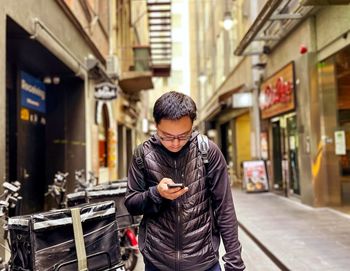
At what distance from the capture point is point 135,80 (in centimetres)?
1998

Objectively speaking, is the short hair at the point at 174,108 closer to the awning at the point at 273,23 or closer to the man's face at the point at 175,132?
the man's face at the point at 175,132

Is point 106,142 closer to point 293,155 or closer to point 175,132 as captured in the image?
→ point 293,155

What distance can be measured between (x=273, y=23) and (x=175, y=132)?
11160 mm

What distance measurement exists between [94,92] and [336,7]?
6927mm

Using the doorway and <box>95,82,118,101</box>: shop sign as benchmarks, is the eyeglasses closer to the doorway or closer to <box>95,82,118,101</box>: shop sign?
<box>95,82,118,101</box>: shop sign

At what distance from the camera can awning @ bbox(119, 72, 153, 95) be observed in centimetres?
1936

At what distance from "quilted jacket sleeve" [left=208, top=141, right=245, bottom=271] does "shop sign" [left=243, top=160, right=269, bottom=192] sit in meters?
13.9

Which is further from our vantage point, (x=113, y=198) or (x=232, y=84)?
(x=232, y=84)

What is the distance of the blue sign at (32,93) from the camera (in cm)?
945

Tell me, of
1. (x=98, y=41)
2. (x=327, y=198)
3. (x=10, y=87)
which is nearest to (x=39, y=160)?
(x=10, y=87)

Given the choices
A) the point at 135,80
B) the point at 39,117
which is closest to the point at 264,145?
the point at 135,80

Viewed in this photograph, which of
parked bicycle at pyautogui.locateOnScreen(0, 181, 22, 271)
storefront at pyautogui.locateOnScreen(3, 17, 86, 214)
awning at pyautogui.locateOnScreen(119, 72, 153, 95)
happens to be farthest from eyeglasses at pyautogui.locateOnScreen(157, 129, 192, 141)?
awning at pyautogui.locateOnScreen(119, 72, 153, 95)

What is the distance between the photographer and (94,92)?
13.4 metres

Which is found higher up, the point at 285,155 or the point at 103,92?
the point at 103,92
